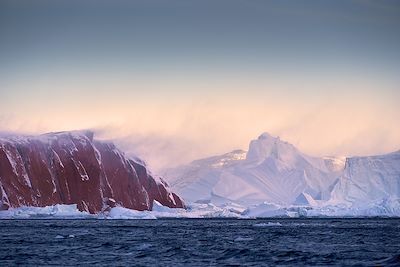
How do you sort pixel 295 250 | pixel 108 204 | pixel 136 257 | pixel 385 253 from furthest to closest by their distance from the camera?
pixel 108 204 < pixel 295 250 < pixel 385 253 < pixel 136 257

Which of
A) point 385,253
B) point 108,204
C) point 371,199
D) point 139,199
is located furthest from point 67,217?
point 385,253

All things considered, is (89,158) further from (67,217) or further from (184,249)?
(184,249)

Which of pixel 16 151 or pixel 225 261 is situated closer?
pixel 225 261

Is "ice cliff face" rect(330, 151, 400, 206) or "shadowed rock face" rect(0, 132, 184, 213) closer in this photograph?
"shadowed rock face" rect(0, 132, 184, 213)

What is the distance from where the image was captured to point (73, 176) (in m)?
143

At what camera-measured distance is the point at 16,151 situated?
452 ft

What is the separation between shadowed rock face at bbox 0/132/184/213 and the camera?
436ft

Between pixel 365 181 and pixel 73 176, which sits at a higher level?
pixel 73 176

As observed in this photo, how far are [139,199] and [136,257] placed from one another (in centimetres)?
11235

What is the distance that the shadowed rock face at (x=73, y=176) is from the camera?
133 metres

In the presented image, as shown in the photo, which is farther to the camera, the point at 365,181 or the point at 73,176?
the point at 365,181

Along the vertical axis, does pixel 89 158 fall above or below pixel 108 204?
above

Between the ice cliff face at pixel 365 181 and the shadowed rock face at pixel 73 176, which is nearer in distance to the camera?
the shadowed rock face at pixel 73 176

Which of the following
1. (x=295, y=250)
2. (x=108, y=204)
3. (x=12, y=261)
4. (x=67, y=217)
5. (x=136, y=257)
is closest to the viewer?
(x=12, y=261)
